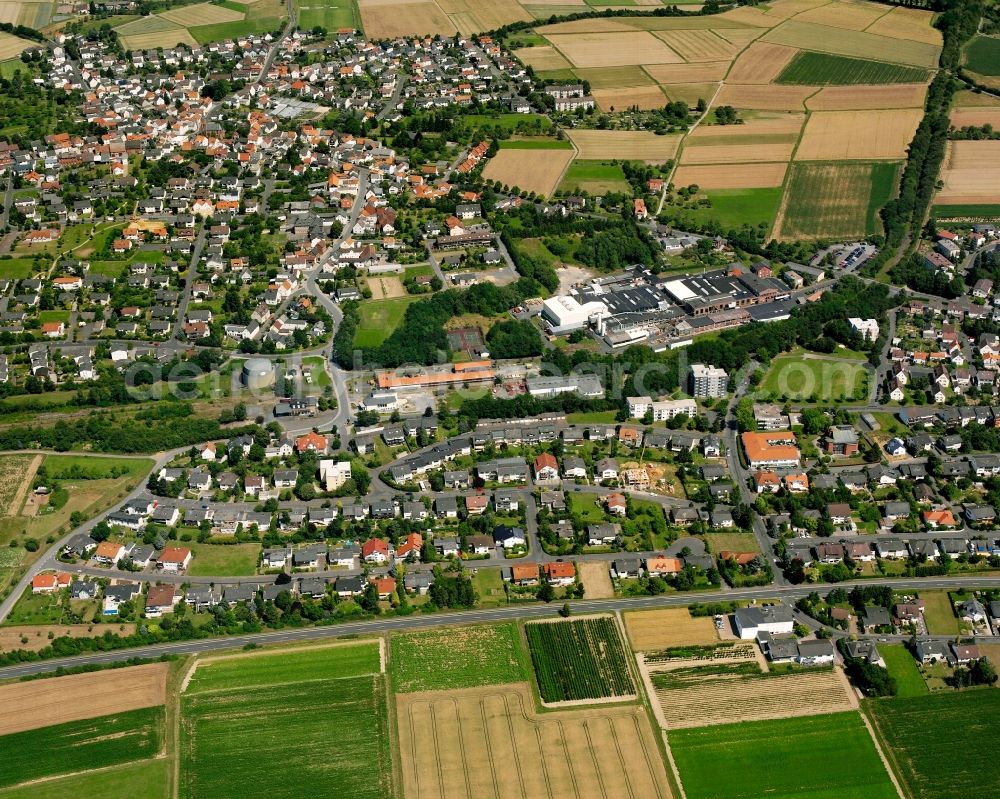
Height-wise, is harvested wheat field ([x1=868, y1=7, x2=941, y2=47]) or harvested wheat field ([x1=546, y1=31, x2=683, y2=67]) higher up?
harvested wheat field ([x1=868, y1=7, x2=941, y2=47])

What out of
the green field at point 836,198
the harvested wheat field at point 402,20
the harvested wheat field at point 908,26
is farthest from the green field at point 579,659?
the harvested wheat field at point 908,26

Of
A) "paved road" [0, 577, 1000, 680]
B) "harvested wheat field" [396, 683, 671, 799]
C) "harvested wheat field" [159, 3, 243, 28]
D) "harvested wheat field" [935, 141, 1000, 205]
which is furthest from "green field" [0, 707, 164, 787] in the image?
"harvested wheat field" [159, 3, 243, 28]

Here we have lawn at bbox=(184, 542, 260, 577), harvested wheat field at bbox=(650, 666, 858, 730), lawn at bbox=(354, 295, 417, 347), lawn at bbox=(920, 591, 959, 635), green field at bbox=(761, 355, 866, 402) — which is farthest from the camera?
lawn at bbox=(354, 295, 417, 347)

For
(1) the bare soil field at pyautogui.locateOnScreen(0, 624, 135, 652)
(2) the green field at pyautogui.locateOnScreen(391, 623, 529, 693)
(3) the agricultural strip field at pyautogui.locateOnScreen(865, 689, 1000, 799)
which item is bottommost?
(1) the bare soil field at pyautogui.locateOnScreen(0, 624, 135, 652)

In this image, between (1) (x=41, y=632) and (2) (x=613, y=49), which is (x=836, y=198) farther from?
(1) (x=41, y=632)

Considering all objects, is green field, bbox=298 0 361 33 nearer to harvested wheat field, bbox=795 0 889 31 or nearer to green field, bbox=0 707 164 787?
harvested wheat field, bbox=795 0 889 31

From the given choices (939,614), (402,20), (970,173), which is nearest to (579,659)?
(939,614)
